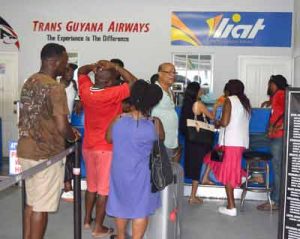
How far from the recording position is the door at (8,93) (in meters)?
8.69

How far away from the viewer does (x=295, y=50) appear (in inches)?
310

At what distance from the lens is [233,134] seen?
14.7 ft

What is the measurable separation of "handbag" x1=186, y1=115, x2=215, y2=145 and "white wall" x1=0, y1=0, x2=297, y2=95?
3.71 metres

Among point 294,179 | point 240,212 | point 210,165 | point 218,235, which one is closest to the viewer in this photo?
point 294,179

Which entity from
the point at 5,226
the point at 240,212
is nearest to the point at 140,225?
the point at 5,226

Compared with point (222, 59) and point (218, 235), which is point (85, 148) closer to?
point (218, 235)

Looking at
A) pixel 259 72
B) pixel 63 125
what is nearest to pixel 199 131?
pixel 63 125

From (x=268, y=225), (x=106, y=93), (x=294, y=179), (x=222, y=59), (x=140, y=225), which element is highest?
(x=222, y=59)

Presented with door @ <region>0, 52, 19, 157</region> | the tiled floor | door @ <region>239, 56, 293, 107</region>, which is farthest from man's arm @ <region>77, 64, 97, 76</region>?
door @ <region>0, 52, 19, 157</region>

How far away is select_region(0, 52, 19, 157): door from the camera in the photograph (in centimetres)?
869

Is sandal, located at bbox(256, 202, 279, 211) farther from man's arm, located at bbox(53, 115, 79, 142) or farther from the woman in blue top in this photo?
man's arm, located at bbox(53, 115, 79, 142)

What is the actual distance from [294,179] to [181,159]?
3.13 m

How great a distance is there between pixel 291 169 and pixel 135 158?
2.87ft

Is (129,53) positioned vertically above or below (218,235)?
above
